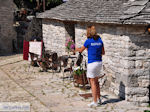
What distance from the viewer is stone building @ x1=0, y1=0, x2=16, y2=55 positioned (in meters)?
18.4

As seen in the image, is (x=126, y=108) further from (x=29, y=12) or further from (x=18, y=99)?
(x=29, y=12)

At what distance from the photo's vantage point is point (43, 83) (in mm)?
9312

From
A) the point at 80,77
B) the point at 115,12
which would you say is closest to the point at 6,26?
the point at 80,77

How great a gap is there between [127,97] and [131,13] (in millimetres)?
2203

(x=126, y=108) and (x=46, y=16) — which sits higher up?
(x=46, y=16)

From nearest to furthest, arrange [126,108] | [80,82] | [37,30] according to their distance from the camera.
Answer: [126,108]
[80,82]
[37,30]

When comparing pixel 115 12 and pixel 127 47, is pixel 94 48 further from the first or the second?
pixel 115 12

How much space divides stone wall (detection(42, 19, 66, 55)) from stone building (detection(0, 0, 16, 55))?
547cm

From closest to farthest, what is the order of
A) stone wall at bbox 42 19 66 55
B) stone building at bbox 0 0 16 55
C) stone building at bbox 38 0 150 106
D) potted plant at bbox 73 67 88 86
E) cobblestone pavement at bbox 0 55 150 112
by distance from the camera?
1. cobblestone pavement at bbox 0 55 150 112
2. stone building at bbox 38 0 150 106
3. potted plant at bbox 73 67 88 86
4. stone wall at bbox 42 19 66 55
5. stone building at bbox 0 0 16 55

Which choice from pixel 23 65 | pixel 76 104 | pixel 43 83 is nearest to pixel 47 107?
pixel 76 104

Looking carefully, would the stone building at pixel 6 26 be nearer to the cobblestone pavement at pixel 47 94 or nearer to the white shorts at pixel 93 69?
the cobblestone pavement at pixel 47 94

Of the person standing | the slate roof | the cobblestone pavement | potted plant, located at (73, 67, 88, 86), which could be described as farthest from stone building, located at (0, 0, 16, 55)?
the person standing

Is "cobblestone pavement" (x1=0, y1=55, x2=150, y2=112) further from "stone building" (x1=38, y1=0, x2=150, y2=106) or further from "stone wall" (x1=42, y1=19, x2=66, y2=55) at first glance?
"stone wall" (x1=42, y1=19, x2=66, y2=55)

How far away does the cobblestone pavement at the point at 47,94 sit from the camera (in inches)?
265
